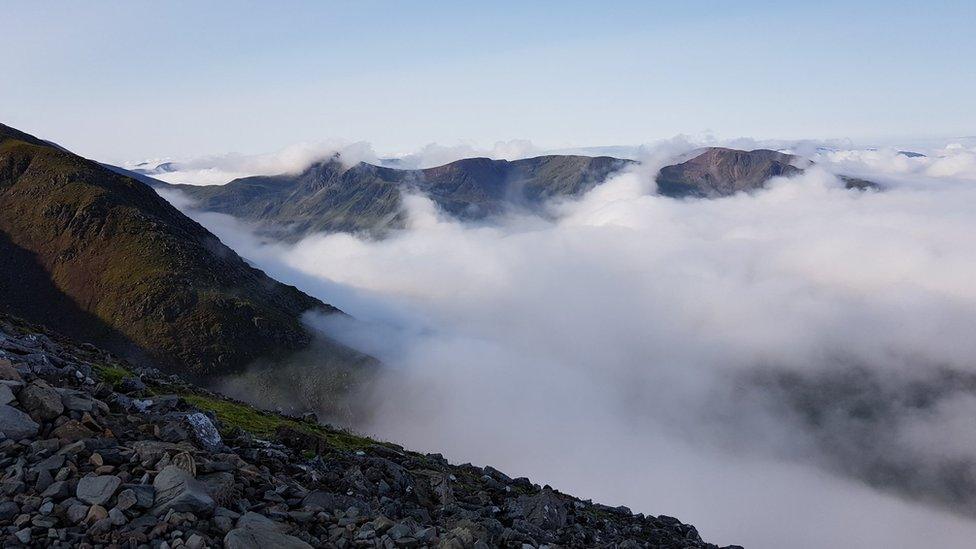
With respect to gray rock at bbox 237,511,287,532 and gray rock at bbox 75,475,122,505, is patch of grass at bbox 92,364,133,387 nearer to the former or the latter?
gray rock at bbox 75,475,122,505

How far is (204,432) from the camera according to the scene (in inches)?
1026

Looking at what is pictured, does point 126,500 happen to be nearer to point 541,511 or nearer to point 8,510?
point 8,510

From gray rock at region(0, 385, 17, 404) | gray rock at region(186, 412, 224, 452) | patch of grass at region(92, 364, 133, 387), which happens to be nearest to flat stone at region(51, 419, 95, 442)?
gray rock at region(0, 385, 17, 404)

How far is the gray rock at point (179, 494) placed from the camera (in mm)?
16812

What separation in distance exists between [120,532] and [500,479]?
37.5 m

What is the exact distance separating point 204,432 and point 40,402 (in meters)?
7.08

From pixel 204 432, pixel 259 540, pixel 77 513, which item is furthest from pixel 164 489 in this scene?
pixel 204 432

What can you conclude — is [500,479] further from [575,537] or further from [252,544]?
[252,544]

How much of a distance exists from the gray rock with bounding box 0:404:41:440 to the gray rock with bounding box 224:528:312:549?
8.91 meters

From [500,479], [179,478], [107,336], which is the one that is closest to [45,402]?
[179,478]

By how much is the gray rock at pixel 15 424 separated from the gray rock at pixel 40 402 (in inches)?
19.1

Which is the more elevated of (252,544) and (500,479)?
(252,544)

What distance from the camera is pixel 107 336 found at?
19225 cm

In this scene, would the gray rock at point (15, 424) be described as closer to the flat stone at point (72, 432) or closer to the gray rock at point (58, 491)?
the flat stone at point (72, 432)
